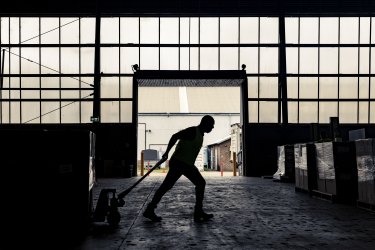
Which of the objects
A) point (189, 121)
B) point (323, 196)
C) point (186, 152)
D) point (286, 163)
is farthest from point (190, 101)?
point (186, 152)

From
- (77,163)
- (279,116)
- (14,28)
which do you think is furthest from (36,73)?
(77,163)

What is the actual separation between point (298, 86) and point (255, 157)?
12.9ft

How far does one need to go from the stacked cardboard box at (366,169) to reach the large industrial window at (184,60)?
39.8 ft

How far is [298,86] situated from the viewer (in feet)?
64.9

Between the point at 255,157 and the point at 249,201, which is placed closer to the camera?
the point at 249,201

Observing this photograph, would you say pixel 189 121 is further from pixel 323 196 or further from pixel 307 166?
pixel 323 196

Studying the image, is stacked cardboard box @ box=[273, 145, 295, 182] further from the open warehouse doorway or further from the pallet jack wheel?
the pallet jack wheel
